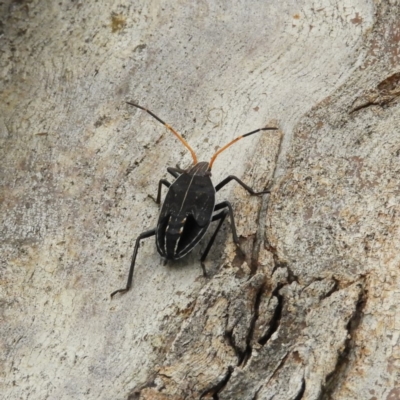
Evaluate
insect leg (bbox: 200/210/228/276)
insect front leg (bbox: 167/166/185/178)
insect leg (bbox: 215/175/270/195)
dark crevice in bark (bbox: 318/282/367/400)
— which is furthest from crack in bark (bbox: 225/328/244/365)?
insect front leg (bbox: 167/166/185/178)

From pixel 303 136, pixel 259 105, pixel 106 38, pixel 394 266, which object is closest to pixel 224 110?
pixel 259 105

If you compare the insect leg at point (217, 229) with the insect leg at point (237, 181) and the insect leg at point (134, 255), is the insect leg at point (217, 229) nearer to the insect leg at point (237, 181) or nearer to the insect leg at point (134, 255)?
the insect leg at point (237, 181)

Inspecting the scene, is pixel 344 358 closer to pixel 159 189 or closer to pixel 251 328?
pixel 251 328

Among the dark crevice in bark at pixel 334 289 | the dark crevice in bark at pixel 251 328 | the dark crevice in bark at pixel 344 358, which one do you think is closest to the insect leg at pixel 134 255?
the dark crevice in bark at pixel 251 328

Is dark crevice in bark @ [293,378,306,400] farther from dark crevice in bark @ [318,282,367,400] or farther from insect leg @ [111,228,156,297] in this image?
insect leg @ [111,228,156,297]

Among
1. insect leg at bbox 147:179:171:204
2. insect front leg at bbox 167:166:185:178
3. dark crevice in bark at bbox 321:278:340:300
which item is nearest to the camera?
dark crevice in bark at bbox 321:278:340:300

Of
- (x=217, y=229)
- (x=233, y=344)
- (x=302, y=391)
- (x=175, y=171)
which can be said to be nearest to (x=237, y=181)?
(x=217, y=229)
